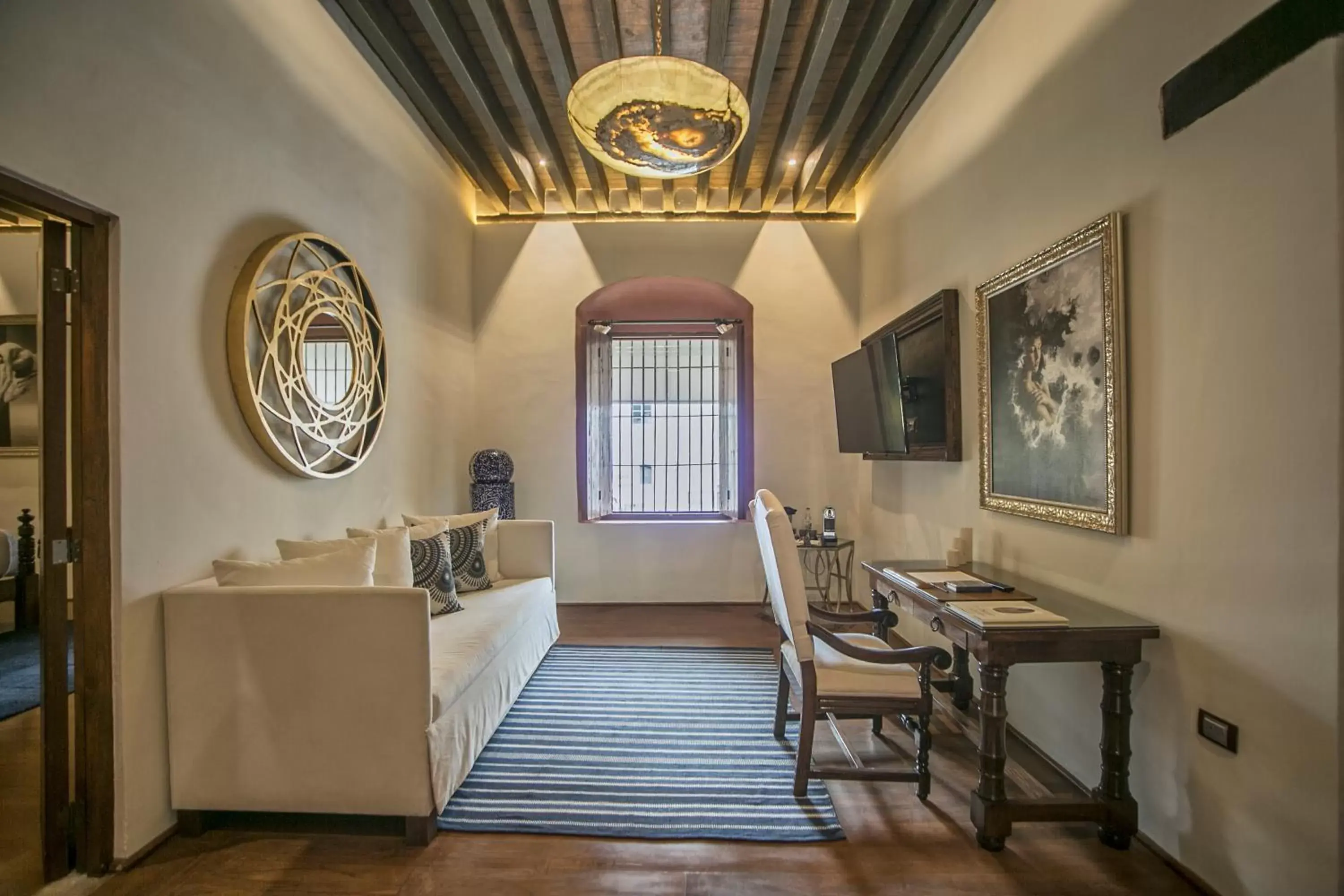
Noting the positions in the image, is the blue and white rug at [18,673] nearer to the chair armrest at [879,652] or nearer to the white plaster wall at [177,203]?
the white plaster wall at [177,203]

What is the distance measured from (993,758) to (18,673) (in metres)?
4.70

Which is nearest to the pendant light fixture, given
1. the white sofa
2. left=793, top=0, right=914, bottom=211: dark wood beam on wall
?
left=793, top=0, right=914, bottom=211: dark wood beam on wall

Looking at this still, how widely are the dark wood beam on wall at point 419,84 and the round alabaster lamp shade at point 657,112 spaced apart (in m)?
1.30

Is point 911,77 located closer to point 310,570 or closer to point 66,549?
point 310,570

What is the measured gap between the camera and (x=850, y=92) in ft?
12.1

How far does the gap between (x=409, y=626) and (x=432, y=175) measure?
11.7 feet

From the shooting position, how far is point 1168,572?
1.97 metres

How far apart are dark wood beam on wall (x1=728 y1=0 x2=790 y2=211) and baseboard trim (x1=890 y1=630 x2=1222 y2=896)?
3.20 metres

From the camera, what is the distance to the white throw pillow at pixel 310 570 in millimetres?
2215

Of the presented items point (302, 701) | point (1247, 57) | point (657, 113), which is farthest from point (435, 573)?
point (1247, 57)

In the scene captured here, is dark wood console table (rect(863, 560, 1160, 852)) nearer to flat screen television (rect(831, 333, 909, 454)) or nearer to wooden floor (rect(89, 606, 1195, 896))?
wooden floor (rect(89, 606, 1195, 896))

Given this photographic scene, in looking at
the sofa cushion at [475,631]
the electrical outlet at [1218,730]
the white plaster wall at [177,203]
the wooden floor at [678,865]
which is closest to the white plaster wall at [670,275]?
the sofa cushion at [475,631]

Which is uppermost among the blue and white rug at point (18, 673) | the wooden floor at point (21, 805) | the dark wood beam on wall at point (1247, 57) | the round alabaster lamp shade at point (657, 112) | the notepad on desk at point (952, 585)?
the round alabaster lamp shade at point (657, 112)

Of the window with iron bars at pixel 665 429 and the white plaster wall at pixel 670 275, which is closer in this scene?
the white plaster wall at pixel 670 275
